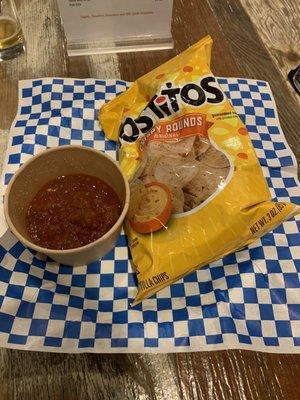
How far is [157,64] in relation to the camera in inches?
37.4

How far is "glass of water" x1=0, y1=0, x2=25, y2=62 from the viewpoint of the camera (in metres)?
0.93

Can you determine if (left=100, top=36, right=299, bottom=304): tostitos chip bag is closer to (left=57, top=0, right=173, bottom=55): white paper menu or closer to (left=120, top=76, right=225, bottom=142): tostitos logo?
(left=120, top=76, right=225, bottom=142): tostitos logo

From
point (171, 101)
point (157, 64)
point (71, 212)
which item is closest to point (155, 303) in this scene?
point (71, 212)

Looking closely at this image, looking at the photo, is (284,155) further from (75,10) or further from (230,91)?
(75,10)

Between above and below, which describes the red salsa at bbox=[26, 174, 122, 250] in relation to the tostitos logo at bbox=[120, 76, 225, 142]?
below

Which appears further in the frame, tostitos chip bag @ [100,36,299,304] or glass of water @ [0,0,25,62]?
A: glass of water @ [0,0,25,62]

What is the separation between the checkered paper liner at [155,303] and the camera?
60 centimetres

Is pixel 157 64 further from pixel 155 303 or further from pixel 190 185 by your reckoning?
pixel 155 303

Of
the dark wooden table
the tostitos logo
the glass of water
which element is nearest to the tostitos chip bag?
the tostitos logo

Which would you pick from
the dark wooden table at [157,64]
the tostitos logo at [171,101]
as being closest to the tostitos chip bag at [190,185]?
the tostitos logo at [171,101]

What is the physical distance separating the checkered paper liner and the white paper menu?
1.29ft

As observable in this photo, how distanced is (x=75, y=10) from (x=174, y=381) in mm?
801

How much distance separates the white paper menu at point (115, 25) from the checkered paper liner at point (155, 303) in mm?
394

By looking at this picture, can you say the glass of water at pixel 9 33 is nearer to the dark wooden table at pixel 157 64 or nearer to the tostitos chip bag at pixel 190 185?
the dark wooden table at pixel 157 64
